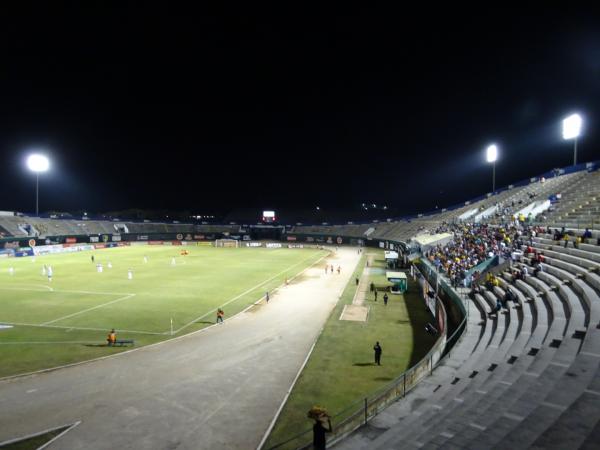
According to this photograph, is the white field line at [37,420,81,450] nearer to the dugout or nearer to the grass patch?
the grass patch

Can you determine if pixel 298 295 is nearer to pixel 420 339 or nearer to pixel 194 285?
pixel 194 285

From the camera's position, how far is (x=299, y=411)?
14.9 m

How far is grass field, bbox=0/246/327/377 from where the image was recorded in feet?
72.8

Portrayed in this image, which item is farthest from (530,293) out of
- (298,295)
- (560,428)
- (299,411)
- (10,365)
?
(10,365)

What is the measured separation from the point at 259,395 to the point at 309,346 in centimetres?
705

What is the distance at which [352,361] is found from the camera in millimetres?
20422

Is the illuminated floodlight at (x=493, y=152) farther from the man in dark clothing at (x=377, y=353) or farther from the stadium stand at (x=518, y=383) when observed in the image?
the man in dark clothing at (x=377, y=353)

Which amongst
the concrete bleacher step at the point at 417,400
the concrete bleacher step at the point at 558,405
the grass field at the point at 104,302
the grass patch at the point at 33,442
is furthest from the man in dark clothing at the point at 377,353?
the grass patch at the point at 33,442

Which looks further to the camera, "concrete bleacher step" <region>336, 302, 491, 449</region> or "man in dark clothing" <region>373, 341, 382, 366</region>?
"man in dark clothing" <region>373, 341, 382, 366</region>

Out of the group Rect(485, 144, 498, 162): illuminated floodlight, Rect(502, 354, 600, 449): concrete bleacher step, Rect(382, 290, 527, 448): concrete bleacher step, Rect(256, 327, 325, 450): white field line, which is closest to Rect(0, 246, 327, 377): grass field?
Rect(256, 327, 325, 450): white field line

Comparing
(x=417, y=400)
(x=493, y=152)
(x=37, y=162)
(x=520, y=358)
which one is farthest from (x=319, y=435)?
(x=37, y=162)

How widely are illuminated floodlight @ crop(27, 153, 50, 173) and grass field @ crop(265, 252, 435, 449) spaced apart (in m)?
87.7

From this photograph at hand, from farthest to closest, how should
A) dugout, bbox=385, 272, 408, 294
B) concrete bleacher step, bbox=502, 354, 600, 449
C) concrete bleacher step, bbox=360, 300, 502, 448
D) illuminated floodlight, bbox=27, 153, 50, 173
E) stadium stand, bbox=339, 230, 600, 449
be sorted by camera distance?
illuminated floodlight, bbox=27, 153, 50, 173
dugout, bbox=385, 272, 408, 294
concrete bleacher step, bbox=360, 300, 502, 448
stadium stand, bbox=339, 230, 600, 449
concrete bleacher step, bbox=502, 354, 600, 449

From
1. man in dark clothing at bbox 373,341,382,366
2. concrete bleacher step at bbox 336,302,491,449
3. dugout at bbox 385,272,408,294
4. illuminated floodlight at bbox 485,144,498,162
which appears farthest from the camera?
illuminated floodlight at bbox 485,144,498,162
